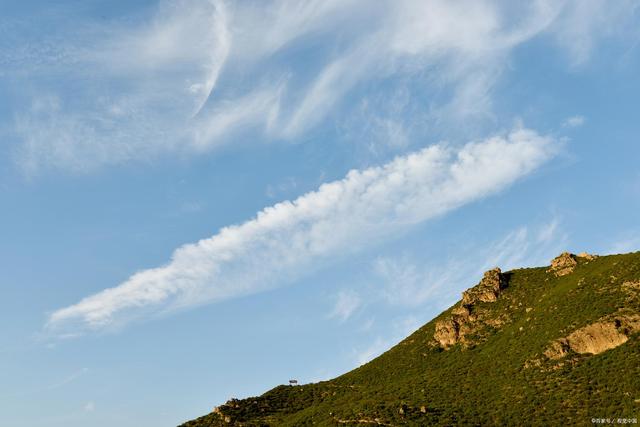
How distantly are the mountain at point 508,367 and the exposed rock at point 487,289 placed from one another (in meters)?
0.29

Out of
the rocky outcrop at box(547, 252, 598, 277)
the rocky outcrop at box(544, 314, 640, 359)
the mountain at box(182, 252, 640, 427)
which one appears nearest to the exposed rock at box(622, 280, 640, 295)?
the mountain at box(182, 252, 640, 427)

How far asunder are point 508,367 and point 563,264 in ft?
123

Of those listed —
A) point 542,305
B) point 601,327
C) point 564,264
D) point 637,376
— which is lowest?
point 637,376

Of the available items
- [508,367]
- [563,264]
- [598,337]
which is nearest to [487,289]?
[563,264]

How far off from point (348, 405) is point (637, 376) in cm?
4205

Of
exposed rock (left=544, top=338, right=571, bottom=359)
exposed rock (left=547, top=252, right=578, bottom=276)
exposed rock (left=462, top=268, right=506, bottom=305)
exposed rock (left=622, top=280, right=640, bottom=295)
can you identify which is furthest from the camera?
exposed rock (left=462, top=268, right=506, bottom=305)

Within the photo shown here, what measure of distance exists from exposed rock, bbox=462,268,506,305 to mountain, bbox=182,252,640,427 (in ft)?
0.96

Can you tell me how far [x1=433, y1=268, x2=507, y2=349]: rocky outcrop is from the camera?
326 feet

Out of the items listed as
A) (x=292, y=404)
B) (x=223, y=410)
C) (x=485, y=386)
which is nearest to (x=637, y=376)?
(x=485, y=386)

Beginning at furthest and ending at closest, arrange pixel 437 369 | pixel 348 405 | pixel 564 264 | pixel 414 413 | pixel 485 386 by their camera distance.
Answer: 1. pixel 564 264
2. pixel 437 369
3. pixel 348 405
4. pixel 485 386
5. pixel 414 413

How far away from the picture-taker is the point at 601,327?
243ft

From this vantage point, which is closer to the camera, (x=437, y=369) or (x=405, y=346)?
(x=437, y=369)

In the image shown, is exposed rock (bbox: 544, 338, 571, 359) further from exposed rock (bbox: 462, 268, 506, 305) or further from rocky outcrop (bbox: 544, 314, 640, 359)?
exposed rock (bbox: 462, 268, 506, 305)

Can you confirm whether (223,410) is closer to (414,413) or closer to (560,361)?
(414,413)
